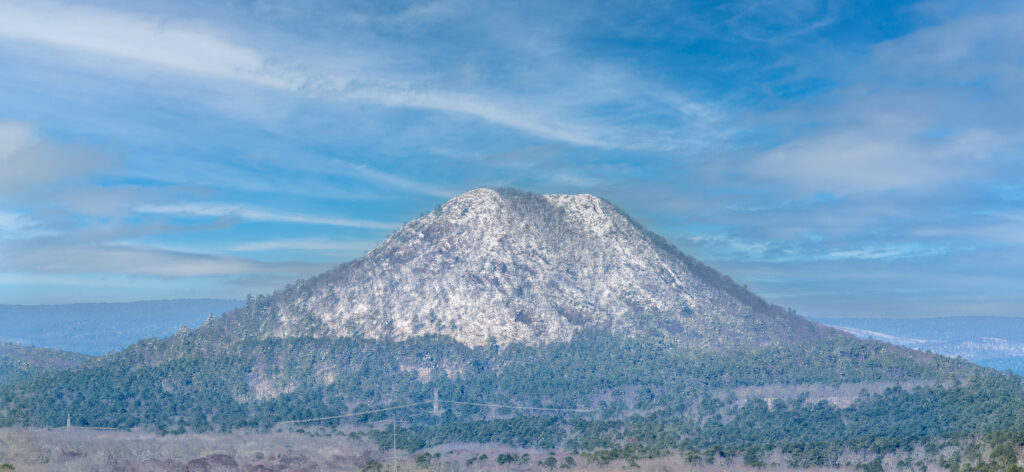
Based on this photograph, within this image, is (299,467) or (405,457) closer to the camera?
(299,467)

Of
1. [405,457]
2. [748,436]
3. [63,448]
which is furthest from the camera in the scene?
[748,436]

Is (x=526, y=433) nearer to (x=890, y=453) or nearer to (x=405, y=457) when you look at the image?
(x=405, y=457)

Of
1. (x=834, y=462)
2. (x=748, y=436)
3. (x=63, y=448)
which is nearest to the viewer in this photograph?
(x=63, y=448)

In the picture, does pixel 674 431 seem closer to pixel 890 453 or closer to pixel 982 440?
pixel 890 453

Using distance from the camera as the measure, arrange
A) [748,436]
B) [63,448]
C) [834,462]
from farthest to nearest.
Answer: [748,436] < [834,462] < [63,448]

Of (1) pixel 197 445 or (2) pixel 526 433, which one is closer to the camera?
(1) pixel 197 445

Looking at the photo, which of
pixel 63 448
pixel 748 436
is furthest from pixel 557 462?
pixel 63 448

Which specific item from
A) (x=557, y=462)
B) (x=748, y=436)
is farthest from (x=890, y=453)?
(x=557, y=462)
